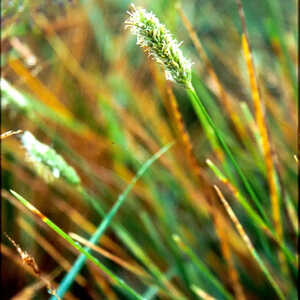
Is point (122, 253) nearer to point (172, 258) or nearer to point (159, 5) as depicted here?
point (172, 258)

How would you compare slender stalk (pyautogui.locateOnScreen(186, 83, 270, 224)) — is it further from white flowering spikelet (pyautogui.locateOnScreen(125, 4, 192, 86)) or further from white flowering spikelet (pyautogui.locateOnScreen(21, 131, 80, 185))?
white flowering spikelet (pyautogui.locateOnScreen(21, 131, 80, 185))

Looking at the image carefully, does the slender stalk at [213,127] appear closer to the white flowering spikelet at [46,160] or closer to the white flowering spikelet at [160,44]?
the white flowering spikelet at [160,44]

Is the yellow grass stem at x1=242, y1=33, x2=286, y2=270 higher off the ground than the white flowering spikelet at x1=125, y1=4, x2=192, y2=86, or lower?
lower

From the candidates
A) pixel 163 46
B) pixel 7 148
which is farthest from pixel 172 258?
pixel 163 46

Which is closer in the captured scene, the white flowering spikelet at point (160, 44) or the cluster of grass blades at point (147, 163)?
the white flowering spikelet at point (160, 44)

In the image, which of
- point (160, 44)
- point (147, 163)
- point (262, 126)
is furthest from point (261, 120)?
point (160, 44)

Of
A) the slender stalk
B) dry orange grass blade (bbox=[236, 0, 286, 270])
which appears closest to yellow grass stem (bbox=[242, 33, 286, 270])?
dry orange grass blade (bbox=[236, 0, 286, 270])

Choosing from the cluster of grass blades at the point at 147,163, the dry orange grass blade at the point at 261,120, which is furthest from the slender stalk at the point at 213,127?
the dry orange grass blade at the point at 261,120
